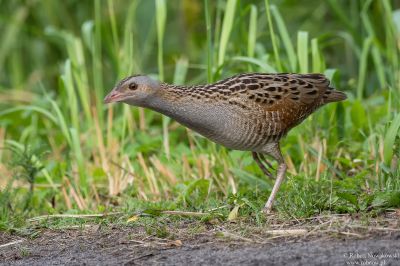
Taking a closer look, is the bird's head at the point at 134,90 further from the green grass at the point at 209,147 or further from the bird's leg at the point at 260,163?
the bird's leg at the point at 260,163

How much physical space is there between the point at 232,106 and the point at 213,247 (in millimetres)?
1311

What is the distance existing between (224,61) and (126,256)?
8.37 ft

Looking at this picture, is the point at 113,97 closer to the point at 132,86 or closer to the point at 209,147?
the point at 132,86

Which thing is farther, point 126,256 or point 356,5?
point 356,5

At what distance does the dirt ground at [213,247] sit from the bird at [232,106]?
2.59 ft

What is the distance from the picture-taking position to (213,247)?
4770 millimetres

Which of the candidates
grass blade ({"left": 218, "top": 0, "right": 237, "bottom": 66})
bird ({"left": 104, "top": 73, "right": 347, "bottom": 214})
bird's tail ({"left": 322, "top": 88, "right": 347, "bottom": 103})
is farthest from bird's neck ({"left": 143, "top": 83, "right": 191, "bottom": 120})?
grass blade ({"left": 218, "top": 0, "right": 237, "bottom": 66})

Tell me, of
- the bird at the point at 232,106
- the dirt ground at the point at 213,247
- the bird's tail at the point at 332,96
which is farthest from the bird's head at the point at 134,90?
A: the bird's tail at the point at 332,96

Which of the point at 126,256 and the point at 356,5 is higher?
the point at 356,5

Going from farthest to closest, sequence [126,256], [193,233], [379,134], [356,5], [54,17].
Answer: [54,17] → [356,5] → [379,134] → [193,233] → [126,256]

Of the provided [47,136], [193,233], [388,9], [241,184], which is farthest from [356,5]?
[193,233]

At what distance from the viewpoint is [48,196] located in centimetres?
710

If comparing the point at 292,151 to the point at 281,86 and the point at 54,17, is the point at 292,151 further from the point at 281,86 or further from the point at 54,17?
the point at 54,17

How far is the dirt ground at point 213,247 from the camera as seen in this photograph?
4332 mm
